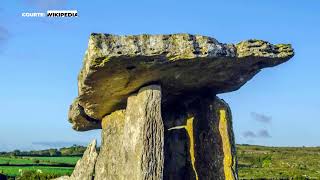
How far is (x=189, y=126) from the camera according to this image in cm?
1524

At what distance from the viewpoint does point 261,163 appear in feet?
232

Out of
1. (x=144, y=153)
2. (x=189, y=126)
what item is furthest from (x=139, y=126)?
(x=189, y=126)

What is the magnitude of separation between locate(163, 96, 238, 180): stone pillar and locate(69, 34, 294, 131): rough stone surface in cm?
75

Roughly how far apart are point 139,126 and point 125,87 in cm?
99

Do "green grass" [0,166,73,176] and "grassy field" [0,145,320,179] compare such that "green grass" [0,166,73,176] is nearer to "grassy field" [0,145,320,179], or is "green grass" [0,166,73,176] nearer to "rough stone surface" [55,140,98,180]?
"grassy field" [0,145,320,179]

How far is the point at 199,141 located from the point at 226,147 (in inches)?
39.0

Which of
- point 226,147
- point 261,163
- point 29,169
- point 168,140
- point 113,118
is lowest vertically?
point 226,147

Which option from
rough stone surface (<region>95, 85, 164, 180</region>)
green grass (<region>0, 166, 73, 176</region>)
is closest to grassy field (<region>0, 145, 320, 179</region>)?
green grass (<region>0, 166, 73, 176</region>)

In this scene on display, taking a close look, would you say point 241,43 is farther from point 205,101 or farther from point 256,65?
point 205,101

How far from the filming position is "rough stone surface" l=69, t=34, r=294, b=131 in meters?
11.2

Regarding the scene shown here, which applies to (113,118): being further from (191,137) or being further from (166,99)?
(191,137)

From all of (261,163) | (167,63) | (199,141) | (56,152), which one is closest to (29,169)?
(56,152)

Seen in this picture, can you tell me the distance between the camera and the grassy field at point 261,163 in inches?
1442

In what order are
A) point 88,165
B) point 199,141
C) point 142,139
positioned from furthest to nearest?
point 88,165 → point 199,141 → point 142,139
